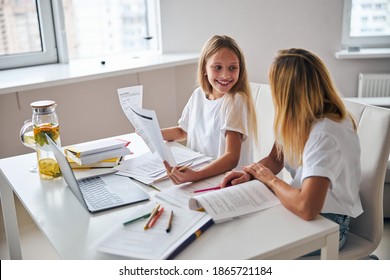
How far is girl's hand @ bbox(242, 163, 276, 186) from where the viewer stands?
1413 mm

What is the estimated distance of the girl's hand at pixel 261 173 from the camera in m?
1.41

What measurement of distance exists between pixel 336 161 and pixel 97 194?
0.70 metres

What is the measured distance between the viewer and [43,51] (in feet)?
10.00

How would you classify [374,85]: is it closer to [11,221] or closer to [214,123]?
[214,123]

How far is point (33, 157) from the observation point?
6.09 feet

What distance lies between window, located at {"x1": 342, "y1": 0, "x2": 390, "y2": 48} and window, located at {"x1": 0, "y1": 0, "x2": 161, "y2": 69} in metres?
1.36

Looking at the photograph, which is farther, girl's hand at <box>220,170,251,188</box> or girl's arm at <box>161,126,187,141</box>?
girl's arm at <box>161,126,187,141</box>

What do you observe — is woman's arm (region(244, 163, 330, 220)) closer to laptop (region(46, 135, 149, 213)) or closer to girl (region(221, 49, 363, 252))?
girl (region(221, 49, 363, 252))

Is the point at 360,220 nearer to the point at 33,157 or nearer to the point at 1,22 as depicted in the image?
the point at 33,157

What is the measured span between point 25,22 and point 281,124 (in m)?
2.09

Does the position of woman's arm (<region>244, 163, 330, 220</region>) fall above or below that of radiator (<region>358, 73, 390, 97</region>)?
above

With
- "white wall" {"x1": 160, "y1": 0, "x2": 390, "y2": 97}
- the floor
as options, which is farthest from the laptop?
"white wall" {"x1": 160, "y1": 0, "x2": 390, "y2": 97}

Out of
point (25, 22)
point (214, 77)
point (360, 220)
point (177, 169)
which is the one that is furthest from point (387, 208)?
point (25, 22)

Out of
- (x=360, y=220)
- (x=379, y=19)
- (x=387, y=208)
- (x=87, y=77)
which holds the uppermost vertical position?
(x=379, y=19)
